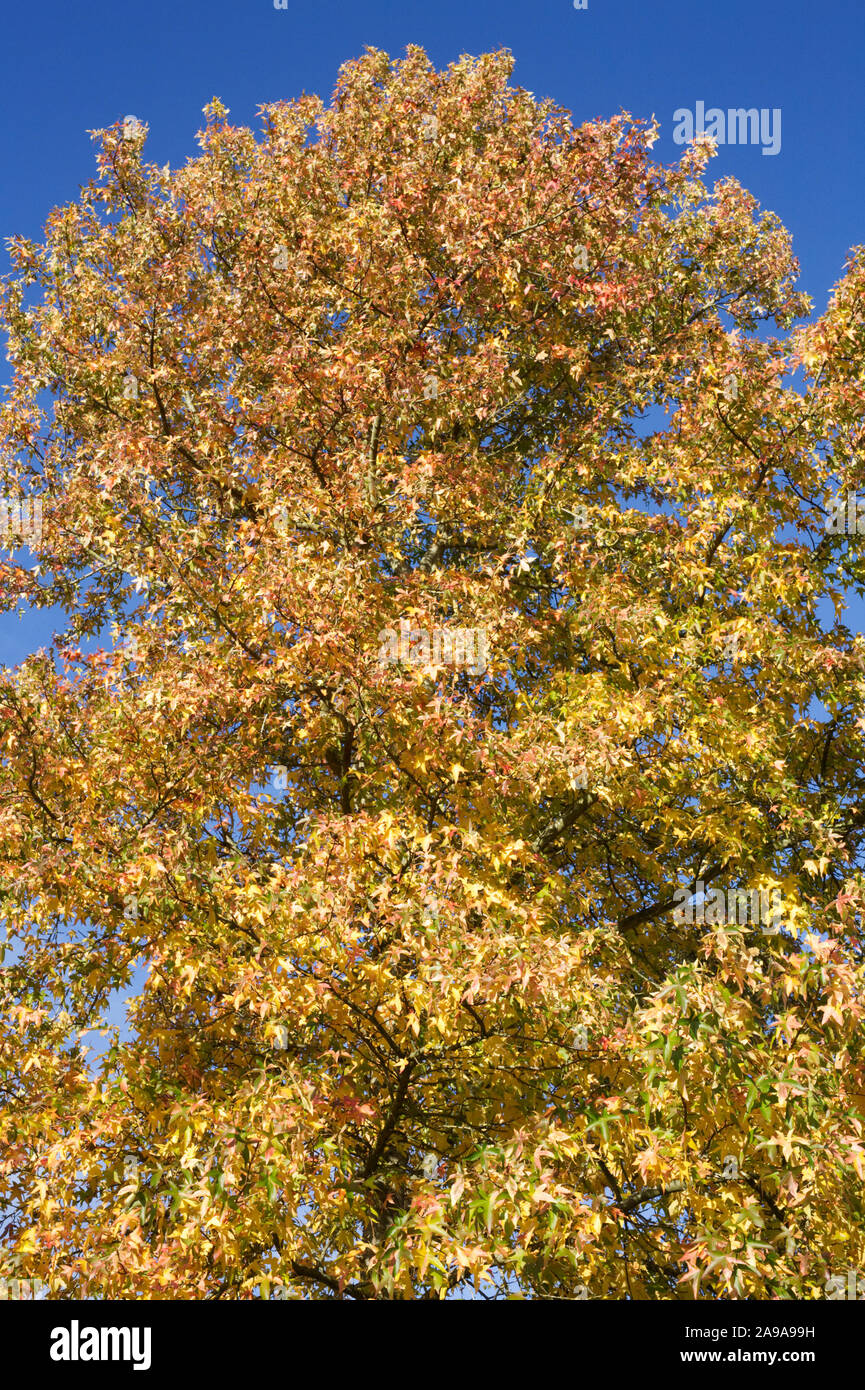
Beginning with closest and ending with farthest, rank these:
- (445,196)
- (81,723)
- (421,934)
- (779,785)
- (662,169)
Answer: (421,934) < (779,785) < (81,723) < (445,196) < (662,169)

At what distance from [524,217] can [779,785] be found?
705cm

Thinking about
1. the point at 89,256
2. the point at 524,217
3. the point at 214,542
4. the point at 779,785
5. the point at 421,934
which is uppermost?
the point at 89,256

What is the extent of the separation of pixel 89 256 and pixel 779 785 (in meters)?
10.5

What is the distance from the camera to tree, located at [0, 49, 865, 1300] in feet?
18.3

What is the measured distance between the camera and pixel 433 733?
7.38m

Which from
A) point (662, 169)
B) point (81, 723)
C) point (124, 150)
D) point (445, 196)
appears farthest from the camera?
point (662, 169)

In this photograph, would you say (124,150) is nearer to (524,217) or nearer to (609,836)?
(524,217)

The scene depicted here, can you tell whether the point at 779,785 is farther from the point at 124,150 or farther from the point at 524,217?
the point at 124,150

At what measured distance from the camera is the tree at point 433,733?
5578mm

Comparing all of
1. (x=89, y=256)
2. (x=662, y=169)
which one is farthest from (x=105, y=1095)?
(x=662, y=169)

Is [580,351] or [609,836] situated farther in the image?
[580,351]

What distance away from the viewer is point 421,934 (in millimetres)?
5840
